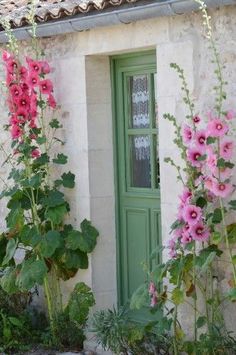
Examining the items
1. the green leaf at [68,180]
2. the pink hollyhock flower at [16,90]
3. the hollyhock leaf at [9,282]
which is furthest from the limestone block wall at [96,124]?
the hollyhock leaf at [9,282]

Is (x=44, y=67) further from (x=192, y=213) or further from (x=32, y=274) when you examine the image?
(x=192, y=213)

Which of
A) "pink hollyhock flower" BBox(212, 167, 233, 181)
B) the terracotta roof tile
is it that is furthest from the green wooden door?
"pink hollyhock flower" BBox(212, 167, 233, 181)

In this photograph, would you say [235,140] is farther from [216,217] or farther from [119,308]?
[119,308]

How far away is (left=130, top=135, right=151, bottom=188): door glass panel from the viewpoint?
7469 millimetres

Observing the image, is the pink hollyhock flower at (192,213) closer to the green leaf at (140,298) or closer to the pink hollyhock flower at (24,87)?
the green leaf at (140,298)

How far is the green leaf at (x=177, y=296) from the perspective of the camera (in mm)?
6305

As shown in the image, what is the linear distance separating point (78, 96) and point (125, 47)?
2.37 feet

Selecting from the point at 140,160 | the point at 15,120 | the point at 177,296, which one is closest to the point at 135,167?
the point at 140,160

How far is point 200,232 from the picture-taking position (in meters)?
6.18

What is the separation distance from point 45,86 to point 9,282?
1.70m

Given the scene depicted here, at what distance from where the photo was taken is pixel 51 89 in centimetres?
766

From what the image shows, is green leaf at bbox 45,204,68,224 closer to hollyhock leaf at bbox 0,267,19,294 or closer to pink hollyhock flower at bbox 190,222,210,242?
hollyhock leaf at bbox 0,267,19,294

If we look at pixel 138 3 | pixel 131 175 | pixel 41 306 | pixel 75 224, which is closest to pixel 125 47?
pixel 138 3

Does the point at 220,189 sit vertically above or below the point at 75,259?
above
